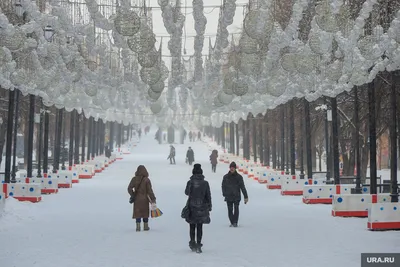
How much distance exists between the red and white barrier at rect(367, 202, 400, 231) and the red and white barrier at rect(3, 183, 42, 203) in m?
12.5

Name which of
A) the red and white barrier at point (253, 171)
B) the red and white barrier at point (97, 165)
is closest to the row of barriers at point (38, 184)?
the red and white barrier at point (97, 165)

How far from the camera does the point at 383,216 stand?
60.7 ft

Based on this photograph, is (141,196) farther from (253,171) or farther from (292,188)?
(253,171)

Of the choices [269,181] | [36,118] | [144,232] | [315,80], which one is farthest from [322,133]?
[144,232]

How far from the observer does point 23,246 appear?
15461mm

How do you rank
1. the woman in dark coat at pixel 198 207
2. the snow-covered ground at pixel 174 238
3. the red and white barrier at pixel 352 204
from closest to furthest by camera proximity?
the snow-covered ground at pixel 174 238 → the woman in dark coat at pixel 198 207 → the red and white barrier at pixel 352 204

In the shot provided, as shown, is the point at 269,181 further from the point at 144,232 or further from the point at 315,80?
the point at 144,232

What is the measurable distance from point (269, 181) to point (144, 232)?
59.1 feet

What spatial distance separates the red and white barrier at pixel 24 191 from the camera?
2673cm

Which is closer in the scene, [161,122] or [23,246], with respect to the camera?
[23,246]

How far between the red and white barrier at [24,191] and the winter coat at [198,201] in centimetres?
1290

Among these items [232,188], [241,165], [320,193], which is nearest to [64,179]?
[320,193]

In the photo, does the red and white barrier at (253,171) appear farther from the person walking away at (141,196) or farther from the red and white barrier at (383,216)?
the person walking away at (141,196)

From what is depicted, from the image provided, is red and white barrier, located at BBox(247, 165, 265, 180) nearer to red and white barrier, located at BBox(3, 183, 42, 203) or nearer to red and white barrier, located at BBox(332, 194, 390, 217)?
red and white barrier, located at BBox(3, 183, 42, 203)
